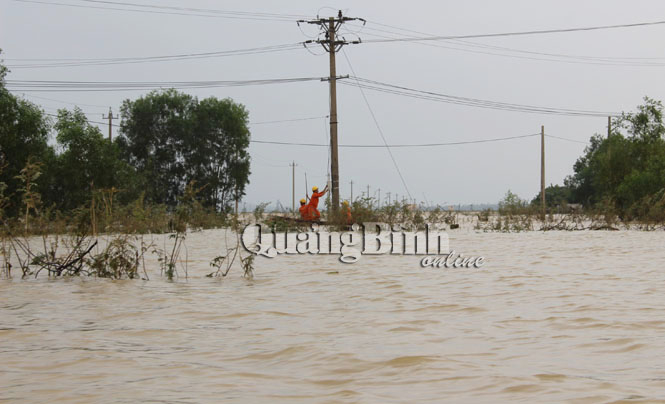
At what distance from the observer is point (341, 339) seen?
227 inches

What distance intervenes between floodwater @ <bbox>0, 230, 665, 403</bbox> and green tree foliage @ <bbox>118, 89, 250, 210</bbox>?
5031 centimetres

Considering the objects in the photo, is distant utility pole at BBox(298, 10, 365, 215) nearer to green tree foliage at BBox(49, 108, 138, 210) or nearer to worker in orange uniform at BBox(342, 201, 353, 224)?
worker in orange uniform at BBox(342, 201, 353, 224)

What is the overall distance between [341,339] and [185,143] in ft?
182

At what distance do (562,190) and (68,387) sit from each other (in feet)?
288

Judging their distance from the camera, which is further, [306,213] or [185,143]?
[185,143]

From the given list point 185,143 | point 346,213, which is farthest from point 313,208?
point 185,143

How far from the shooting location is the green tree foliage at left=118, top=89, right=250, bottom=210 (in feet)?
195

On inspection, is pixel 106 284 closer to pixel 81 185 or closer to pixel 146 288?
pixel 146 288

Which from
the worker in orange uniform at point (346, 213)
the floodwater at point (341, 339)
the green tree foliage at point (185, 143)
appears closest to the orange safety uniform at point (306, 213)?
the worker in orange uniform at point (346, 213)

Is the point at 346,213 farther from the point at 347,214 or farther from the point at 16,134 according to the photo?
the point at 16,134

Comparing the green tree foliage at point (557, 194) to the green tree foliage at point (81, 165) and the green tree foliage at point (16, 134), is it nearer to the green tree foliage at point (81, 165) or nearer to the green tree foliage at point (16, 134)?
the green tree foliage at point (81, 165)

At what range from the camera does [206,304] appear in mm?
7914

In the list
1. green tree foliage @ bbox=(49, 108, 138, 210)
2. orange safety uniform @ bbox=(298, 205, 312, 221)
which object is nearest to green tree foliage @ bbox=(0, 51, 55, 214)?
green tree foliage @ bbox=(49, 108, 138, 210)

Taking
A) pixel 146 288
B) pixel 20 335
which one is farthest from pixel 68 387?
pixel 146 288
